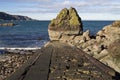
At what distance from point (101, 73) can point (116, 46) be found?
2.39m

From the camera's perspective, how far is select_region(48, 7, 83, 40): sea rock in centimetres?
4634

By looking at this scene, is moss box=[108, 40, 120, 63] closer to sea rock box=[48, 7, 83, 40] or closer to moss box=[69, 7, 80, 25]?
sea rock box=[48, 7, 83, 40]

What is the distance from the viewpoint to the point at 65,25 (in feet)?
159

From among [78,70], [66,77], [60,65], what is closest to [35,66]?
[60,65]

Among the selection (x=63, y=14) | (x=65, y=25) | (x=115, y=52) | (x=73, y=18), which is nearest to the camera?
(x=115, y=52)

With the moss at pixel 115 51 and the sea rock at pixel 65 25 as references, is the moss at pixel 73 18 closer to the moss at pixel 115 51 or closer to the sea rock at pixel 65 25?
the sea rock at pixel 65 25

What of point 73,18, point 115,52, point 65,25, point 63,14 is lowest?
point 65,25

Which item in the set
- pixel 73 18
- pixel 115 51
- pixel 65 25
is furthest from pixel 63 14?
pixel 115 51

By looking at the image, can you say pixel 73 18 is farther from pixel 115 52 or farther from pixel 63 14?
pixel 115 52

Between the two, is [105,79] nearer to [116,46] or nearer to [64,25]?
[116,46]

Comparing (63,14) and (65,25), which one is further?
(63,14)

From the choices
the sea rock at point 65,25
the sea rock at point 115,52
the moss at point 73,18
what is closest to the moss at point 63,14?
the sea rock at point 65,25

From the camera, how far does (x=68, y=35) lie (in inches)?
1806

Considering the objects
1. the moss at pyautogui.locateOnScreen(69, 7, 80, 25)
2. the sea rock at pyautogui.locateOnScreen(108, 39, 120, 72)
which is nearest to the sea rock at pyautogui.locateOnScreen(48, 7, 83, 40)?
the moss at pyautogui.locateOnScreen(69, 7, 80, 25)
